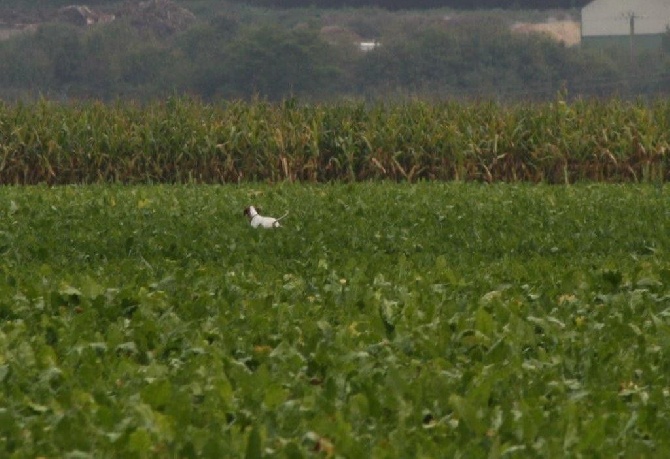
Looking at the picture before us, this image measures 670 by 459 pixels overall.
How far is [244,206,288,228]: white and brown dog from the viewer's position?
46.7 ft

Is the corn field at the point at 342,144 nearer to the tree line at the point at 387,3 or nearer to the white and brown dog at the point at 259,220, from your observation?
the white and brown dog at the point at 259,220

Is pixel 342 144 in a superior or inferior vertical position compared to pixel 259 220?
inferior

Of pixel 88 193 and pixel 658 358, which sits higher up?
pixel 658 358

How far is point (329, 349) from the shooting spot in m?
7.01

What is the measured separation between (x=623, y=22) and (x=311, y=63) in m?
29.1

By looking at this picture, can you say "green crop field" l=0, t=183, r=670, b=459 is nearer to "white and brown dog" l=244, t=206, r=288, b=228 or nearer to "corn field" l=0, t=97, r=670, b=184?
"white and brown dog" l=244, t=206, r=288, b=228

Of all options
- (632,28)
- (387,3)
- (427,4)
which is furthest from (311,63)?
(427,4)

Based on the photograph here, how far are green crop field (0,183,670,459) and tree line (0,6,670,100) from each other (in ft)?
264

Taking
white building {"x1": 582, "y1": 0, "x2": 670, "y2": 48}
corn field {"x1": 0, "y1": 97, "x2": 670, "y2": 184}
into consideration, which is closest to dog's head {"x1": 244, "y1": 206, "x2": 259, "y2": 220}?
corn field {"x1": 0, "y1": 97, "x2": 670, "y2": 184}

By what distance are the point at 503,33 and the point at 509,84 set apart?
6.49 metres

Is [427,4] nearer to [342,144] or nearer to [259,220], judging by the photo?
[342,144]

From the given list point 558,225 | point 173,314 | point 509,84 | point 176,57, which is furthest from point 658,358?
point 176,57

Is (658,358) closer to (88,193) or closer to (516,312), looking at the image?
(516,312)

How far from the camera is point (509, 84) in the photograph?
324 feet
